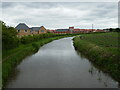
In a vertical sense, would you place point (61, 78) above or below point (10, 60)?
below

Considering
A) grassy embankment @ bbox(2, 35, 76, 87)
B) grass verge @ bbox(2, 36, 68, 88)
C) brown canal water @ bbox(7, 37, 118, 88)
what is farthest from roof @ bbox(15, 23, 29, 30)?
brown canal water @ bbox(7, 37, 118, 88)

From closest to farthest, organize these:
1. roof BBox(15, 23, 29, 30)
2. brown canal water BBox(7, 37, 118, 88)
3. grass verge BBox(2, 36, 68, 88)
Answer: brown canal water BBox(7, 37, 118, 88) → grass verge BBox(2, 36, 68, 88) → roof BBox(15, 23, 29, 30)

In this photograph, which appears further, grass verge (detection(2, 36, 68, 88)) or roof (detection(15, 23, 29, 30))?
roof (detection(15, 23, 29, 30))

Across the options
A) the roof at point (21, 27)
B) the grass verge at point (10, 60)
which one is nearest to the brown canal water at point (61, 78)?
the grass verge at point (10, 60)

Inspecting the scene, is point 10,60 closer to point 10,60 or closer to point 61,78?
point 10,60

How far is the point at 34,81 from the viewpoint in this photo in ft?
40.8

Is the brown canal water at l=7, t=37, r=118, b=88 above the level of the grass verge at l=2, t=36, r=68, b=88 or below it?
below

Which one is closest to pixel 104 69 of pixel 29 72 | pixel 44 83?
pixel 44 83

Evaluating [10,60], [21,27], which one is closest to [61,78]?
[10,60]

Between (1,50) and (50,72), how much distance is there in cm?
642

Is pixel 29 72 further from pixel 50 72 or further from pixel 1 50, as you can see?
pixel 1 50

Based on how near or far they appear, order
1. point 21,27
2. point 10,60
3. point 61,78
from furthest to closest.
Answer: point 21,27, point 10,60, point 61,78

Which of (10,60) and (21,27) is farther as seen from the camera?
(21,27)

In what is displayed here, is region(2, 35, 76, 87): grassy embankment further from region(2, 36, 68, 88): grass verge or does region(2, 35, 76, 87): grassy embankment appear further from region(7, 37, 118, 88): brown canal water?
region(7, 37, 118, 88): brown canal water
